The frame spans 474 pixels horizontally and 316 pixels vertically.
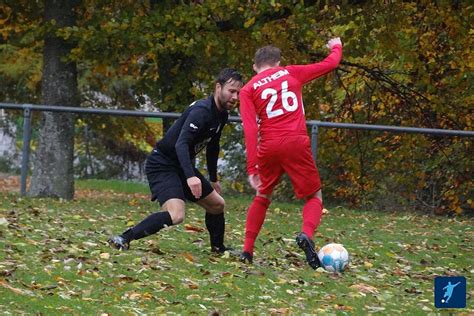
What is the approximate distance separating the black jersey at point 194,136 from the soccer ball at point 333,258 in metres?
1.20

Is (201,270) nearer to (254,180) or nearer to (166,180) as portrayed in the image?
(254,180)

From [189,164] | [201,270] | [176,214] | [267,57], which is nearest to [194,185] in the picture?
[189,164]

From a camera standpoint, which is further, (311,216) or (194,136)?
(311,216)

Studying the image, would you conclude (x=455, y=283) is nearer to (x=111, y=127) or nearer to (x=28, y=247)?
(x=28, y=247)

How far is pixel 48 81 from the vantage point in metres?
18.6

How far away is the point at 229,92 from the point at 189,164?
0.72m

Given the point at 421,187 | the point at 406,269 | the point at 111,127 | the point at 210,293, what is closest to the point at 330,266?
the point at 406,269

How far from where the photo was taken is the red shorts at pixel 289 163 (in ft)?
32.2

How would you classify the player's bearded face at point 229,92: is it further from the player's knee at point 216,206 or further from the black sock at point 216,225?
the black sock at point 216,225

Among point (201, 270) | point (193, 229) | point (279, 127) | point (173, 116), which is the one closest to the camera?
point (201, 270)

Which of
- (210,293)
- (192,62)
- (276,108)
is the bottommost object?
(210,293)

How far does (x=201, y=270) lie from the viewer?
31.0ft

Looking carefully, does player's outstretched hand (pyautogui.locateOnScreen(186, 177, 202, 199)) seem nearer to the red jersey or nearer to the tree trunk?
the red jersey

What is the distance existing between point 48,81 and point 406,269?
9191 millimetres
